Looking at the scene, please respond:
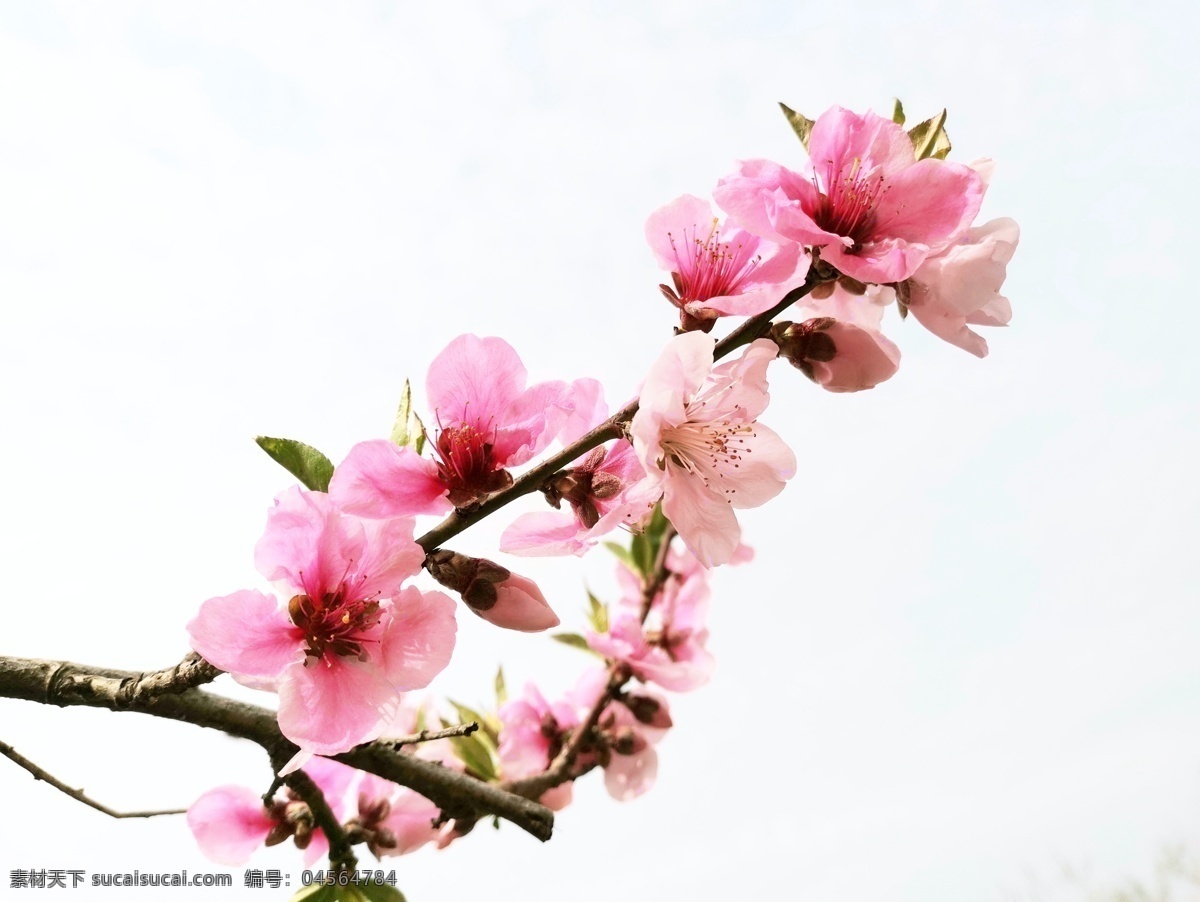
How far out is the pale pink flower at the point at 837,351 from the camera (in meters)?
0.96

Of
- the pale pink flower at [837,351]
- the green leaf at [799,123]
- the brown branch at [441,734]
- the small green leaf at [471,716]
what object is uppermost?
the green leaf at [799,123]

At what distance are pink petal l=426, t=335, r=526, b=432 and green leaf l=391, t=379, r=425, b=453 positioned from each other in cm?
3

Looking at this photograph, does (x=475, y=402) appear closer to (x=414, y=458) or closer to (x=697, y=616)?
(x=414, y=458)

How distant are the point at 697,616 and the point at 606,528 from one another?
1332 millimetres

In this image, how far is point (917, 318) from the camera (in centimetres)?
102

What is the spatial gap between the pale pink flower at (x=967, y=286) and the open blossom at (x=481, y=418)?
1.34 feet

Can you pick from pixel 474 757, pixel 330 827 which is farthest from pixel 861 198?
pixel 474 757

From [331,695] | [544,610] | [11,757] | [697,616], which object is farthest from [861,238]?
[697,616]

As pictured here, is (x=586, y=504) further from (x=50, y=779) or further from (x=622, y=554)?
(x=622, y=554)

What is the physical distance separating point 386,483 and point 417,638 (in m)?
0.16

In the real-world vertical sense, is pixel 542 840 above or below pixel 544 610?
below

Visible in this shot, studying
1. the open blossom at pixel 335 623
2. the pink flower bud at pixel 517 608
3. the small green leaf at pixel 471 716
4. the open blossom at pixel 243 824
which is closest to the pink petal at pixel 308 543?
the open blossom at pixel 335 623

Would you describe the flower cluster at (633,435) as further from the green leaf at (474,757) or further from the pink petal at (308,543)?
the green leaf at (474,757)

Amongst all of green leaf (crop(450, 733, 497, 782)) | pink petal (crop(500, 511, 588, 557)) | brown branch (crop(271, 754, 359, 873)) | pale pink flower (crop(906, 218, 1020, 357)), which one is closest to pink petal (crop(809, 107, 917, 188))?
pale pink flower (crop(906, 218, 1020, 357))
